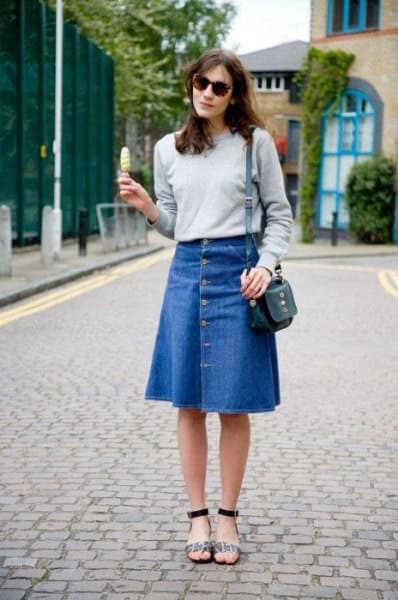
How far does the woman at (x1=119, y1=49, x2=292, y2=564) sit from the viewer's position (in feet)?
11.8

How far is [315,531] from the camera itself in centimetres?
398

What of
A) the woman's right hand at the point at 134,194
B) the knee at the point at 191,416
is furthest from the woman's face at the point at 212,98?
the knee at the point at 191,416

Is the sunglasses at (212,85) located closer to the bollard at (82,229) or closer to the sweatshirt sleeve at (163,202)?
the sweatshirt sleeve at (163,202)

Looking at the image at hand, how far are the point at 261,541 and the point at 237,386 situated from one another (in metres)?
0.70

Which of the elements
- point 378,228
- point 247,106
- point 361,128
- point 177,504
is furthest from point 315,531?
point 361,128

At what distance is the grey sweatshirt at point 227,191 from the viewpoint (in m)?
3.62

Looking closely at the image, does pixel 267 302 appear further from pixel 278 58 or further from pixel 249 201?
pixel 278 58

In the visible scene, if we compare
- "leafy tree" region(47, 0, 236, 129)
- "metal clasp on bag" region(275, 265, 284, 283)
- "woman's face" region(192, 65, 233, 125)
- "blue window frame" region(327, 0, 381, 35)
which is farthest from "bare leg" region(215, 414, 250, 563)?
"blue window frame" region(327, 0, 381, 35)

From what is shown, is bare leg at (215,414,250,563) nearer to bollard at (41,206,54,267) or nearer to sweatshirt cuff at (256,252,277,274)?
sweatshirt cuff at (256,252,277,274)

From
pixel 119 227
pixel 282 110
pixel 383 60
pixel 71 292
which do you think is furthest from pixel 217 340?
pixel 282 110

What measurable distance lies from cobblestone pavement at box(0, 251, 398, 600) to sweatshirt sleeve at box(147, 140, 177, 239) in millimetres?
1226

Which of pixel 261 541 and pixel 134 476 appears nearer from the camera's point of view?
pixel 261 541

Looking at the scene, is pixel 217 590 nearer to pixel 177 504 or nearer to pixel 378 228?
pixel 177 504

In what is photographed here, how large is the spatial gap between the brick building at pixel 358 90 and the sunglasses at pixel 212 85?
27.5 meters
